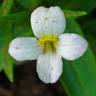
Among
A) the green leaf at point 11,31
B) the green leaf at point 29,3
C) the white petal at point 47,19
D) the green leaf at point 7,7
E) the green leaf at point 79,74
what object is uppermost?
the white petal at point 47,19

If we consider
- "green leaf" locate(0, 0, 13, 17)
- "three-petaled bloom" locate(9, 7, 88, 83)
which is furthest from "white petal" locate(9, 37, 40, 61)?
"green leaf" locate(0, 0, 13, 17)

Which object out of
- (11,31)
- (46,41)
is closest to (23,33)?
(11,31)

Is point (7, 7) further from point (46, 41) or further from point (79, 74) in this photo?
point (79, 74)

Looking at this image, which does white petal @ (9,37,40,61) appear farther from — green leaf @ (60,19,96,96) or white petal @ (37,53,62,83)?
green leaf @ (60,19,96,96)

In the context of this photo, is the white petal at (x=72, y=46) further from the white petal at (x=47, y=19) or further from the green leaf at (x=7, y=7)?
the green leaf at (x=7, y=7)

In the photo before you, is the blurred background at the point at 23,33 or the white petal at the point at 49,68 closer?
the white petal at the point at 49,68

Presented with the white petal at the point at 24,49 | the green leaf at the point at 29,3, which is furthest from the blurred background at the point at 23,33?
the white petal at the point at 24,49

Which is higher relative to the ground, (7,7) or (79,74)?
(7,7)
